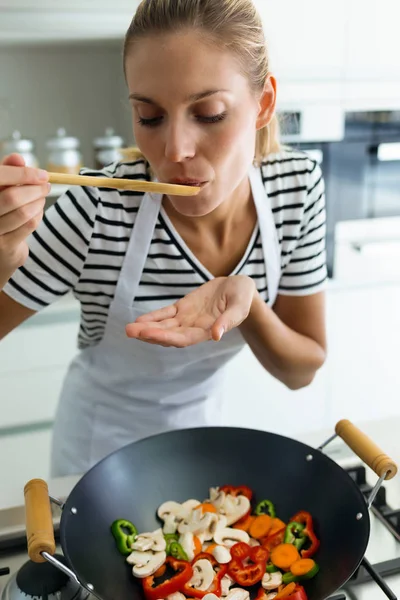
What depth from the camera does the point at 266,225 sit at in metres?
0.99

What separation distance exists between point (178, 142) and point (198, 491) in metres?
0.43

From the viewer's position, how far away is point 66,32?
1605mm

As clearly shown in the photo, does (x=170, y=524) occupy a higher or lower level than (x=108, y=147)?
lower

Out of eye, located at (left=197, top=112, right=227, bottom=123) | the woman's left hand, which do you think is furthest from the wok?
eye, located at (left=197, top=112, right=227, bottom=123)

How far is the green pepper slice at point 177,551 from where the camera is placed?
0.67 m

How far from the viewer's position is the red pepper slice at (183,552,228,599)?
626mm

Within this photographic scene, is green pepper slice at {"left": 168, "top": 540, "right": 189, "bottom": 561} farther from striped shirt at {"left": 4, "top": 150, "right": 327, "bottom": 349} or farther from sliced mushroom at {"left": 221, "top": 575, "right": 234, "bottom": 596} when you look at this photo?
striped shirt at {"left": 4, "top": 150, "right": 327, "bottom": 349}

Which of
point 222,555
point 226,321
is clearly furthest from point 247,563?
point 226,321

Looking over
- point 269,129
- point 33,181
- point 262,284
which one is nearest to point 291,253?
point 262,284

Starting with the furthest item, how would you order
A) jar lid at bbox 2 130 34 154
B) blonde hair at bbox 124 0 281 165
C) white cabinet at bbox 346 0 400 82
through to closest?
white cabinet at bbox 346 0 400 82 → jar lid at bbox 2 130 34 154 → blonde hair at bbox 124 0 281 165

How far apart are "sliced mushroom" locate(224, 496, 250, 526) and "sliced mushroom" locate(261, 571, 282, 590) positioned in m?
0.09

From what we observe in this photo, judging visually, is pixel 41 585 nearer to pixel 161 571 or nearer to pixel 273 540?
pixel 161 571

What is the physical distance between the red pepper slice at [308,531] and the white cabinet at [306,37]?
53.3 inches

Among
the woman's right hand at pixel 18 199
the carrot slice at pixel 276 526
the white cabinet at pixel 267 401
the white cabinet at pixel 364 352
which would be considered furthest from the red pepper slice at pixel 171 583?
the white cabinet at pixel 364 352
